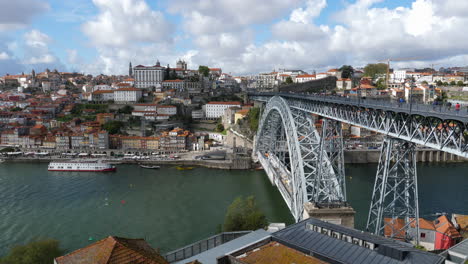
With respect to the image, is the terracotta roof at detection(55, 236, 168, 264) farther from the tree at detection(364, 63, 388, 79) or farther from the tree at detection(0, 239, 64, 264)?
the tree at detection(364, 63, 388, 79)

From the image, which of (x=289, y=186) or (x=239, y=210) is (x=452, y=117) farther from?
(x=289, y=186)

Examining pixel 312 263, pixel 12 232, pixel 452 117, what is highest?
pixel 452 117


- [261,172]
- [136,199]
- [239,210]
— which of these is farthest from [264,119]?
[239,210]

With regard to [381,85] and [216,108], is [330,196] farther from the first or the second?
[381,85]

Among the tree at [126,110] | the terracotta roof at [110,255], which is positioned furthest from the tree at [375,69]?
the terracotta roof at [110,255]

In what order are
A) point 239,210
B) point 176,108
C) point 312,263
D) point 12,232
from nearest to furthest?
point 312,263, point 239,210, point 12,232, point 176,108

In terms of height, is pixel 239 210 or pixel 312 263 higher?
pixel 312 263

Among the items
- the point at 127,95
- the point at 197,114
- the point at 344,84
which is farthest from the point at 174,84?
the point at 344,84
